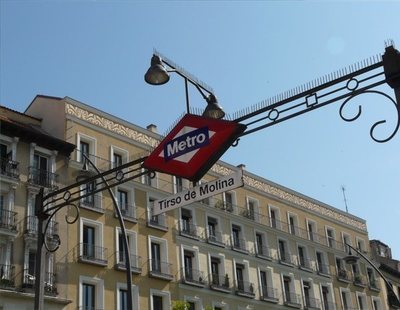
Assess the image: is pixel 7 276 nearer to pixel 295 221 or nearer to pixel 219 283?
pixel 219 283

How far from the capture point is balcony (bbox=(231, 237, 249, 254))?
43812 millimetres

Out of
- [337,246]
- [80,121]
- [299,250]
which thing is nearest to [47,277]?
[80,121]

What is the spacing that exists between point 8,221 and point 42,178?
3.41 metres

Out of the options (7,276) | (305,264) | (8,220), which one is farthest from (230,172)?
(7,276)

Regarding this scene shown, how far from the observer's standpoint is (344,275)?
52.9m

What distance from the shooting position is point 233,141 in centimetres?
1027

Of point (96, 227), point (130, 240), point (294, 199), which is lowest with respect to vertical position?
point (130, 240)

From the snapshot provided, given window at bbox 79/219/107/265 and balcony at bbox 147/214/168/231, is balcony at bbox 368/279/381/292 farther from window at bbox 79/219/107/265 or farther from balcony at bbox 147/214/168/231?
window at bbox 79/219/107/265

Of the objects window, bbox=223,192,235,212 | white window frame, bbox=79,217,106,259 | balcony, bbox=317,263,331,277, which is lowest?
white window frame, bbox=79,217,106,259

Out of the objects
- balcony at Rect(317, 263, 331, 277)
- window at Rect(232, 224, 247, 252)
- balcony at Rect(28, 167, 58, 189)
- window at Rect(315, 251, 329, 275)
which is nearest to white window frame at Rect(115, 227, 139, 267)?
balcony at Rect(28, 167, 58, 189)

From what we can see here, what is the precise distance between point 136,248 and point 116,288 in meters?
2.65

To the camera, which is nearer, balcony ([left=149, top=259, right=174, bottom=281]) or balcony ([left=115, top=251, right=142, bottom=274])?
balcony ([left=115, top=251, right=142, bottom=274])

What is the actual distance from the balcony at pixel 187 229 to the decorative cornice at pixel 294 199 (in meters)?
4.43

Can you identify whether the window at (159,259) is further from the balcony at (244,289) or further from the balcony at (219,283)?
the balcony at (244,289)
